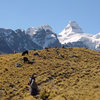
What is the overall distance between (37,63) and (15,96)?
1859 centimetres

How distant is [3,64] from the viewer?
47281 mm

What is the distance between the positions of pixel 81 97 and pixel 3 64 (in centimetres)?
2489

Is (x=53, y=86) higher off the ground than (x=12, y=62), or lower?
lower

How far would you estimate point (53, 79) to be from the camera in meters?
38.5

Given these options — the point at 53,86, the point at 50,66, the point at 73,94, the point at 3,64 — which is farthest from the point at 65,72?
the point at 3,64

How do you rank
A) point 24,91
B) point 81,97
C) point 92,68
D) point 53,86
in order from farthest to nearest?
point 92,68, point 53,86, point 24,91, point 81,97

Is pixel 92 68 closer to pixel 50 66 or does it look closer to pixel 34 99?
pixel 50 66

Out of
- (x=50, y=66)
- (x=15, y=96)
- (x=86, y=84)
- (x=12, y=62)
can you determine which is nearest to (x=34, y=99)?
(x=15, y=96)

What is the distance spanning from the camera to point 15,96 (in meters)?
30.8

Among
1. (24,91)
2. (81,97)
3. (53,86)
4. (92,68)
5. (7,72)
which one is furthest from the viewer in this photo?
(92,68)

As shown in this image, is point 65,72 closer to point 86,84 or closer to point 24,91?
point 86,84

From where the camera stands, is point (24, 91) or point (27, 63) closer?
point (24, 91)

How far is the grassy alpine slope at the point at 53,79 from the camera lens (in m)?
30.3

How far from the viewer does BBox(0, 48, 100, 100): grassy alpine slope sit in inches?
1193
